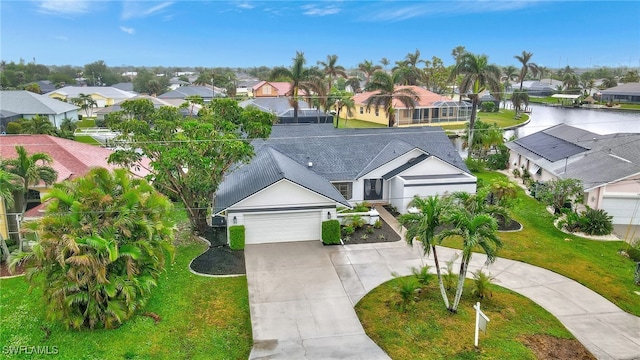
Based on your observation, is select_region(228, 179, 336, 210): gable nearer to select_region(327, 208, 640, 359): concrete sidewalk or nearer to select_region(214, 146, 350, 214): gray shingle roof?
select_region(214, 146, 350, 214): gray shingle roof

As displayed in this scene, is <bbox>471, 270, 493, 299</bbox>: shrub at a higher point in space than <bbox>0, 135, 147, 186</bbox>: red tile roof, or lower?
lower

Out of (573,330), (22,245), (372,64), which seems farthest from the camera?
(372,64)

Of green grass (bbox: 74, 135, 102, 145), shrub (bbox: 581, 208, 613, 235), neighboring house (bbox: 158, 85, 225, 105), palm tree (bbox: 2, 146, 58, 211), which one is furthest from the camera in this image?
neighboring house (bbox: 158, 85, 225, 105)

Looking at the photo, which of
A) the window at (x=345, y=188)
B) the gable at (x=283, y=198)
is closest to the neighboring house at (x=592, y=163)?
the window at (x=345, y=188)

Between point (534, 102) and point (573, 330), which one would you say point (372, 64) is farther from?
point (573, 330)

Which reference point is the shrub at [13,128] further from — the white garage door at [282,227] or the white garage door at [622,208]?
the white garage door at [622,208]

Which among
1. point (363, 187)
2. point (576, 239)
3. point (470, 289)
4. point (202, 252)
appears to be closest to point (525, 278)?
point (470, 289)

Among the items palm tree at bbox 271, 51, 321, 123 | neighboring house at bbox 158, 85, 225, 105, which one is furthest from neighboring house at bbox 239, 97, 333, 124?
neighboring house at bbox 158, 85, 225, 105
